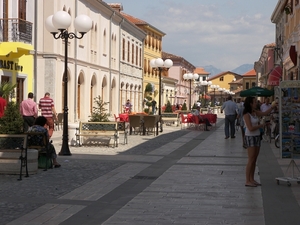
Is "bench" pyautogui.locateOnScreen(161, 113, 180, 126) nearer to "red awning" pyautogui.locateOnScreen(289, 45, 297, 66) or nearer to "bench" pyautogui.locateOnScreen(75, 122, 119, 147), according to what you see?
"red awning" pyautogui.locateOnScreen(289, 45, 297, 66)

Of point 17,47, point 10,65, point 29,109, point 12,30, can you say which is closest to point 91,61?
point 10,65

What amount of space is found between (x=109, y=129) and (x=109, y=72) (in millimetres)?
24645

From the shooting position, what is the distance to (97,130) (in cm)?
1905

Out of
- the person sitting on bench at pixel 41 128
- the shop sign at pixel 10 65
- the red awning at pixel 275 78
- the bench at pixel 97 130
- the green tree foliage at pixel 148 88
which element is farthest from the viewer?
the green tree foliage at pixel 148 88

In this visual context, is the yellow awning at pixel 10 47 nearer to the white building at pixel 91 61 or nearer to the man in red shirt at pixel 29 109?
the man in red shirt at pixel 29 109

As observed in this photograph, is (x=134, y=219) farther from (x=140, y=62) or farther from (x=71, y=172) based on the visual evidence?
(x=140, y=62)

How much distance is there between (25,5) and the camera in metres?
27.8

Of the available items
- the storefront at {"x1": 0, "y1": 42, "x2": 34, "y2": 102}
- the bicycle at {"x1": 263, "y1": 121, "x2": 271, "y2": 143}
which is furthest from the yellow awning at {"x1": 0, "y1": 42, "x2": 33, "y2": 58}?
the bicycle at {"x1": 263, "y1": 121, "x2": 271, "y2": 143}

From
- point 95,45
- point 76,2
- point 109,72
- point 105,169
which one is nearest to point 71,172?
point 105,169

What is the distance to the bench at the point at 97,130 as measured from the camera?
745 inches

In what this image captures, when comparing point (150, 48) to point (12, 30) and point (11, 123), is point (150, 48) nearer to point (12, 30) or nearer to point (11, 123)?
point (12, 30)

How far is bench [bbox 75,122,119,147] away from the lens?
62.0 feet

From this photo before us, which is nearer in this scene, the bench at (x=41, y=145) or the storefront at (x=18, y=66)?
the bench at (x=41, y=145)

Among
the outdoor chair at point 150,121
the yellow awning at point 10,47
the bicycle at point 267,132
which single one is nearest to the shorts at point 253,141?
the bicycle at point 267,132
